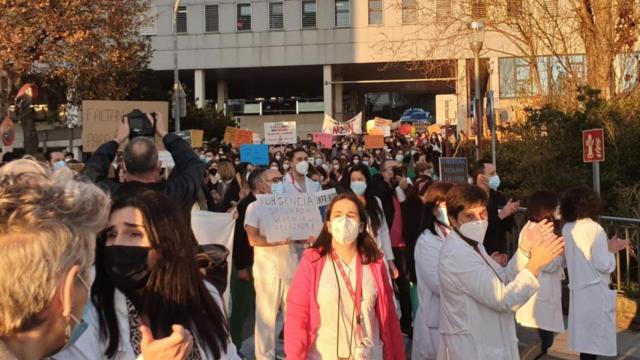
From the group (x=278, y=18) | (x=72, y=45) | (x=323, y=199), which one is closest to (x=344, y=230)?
(x=323, y=199)

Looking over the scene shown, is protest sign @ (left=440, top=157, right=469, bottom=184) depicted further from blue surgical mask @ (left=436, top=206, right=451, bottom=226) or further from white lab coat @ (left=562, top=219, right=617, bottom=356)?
blue surgical mask @ (left=436, top=206, right=451, bottom=226)

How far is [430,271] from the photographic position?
19.3 feet

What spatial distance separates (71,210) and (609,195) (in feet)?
39.3

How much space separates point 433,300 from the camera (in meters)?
5.93

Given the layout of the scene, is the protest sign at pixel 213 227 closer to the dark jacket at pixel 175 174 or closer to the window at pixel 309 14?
the dark jacket at pixel 175 174

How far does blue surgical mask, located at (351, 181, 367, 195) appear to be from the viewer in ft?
27.2

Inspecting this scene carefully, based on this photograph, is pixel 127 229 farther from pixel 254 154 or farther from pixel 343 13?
pixel 343 13

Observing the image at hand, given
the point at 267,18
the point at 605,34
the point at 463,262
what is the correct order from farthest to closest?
the point at 267,18, the point at 605,34, the point at 463,262

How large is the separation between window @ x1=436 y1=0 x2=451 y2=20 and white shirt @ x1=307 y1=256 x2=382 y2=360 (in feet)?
47.4

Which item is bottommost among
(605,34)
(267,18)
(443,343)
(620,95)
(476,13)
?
(443,343)

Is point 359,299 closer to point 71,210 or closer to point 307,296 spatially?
point 307,296

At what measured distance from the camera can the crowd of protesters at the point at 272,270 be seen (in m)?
1.84

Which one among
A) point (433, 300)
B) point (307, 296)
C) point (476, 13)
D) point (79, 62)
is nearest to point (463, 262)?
point (307, 296)

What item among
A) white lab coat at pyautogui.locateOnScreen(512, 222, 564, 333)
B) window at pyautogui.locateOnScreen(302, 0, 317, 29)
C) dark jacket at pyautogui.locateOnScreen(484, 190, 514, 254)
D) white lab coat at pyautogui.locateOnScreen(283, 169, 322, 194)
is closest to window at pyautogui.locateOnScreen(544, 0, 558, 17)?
dark jacket at pyautogui.locateOnScreen(484, 190, 514, 254)
